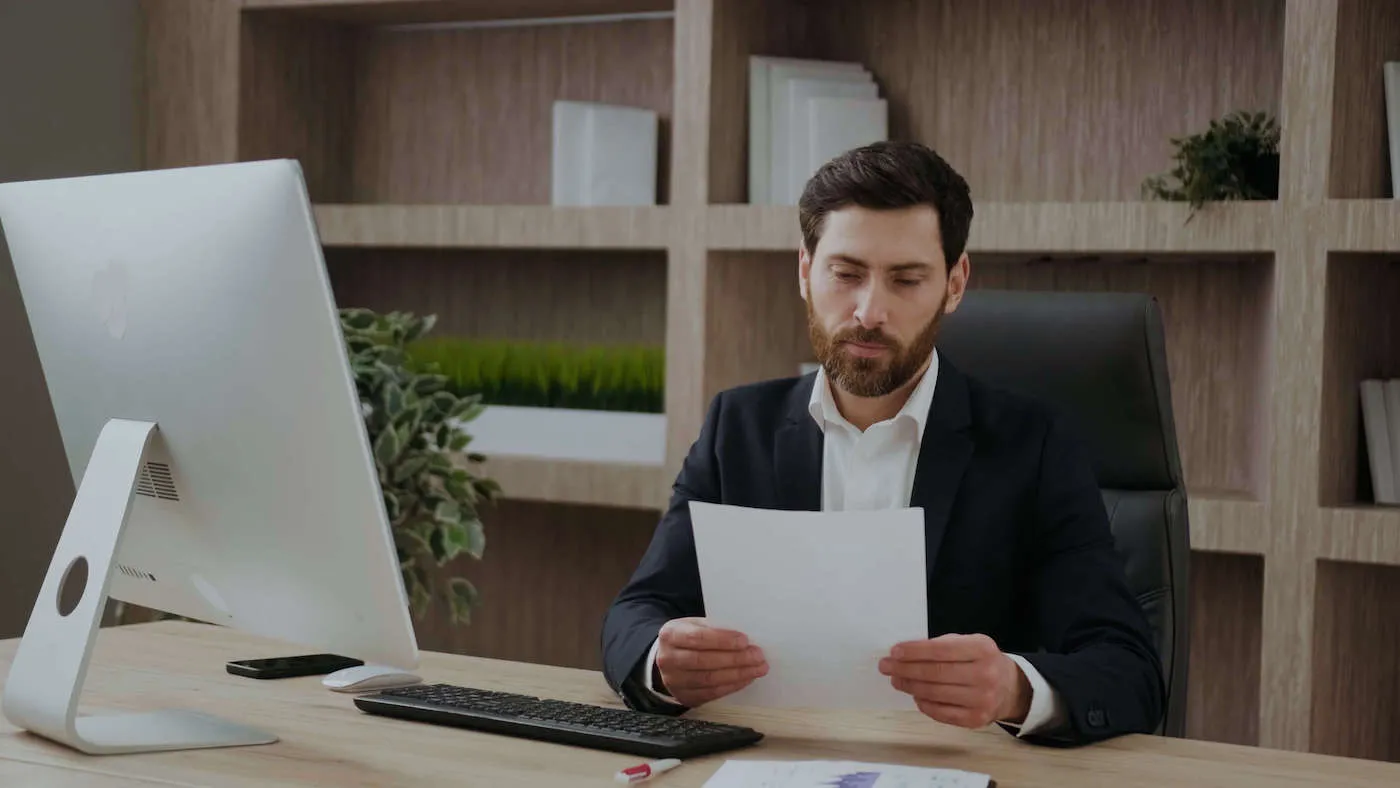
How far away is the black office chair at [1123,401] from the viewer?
191 centimetres

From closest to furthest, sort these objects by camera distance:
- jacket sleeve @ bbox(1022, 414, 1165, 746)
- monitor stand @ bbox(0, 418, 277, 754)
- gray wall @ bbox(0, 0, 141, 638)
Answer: monitor stand @ bbox(0, 418, 277, 754), jacket sleeve @ bbox(1022, 414, 1165, 746), gray wall @ bbox(0, 0, 141, 638)

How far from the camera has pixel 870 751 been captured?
4.55 feet

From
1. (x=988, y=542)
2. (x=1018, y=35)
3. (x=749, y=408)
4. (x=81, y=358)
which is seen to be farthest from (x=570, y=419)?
(x=81, y=358)

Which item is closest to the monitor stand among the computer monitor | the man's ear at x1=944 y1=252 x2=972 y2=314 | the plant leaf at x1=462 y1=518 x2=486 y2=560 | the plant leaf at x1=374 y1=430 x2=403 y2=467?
the computer monitor

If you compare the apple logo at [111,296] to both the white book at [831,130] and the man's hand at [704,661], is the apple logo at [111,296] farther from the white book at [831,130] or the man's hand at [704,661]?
the white book at [831,130]

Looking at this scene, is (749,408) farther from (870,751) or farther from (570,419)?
(570,419)

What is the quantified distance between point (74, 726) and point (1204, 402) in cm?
229

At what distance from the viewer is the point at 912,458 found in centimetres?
180

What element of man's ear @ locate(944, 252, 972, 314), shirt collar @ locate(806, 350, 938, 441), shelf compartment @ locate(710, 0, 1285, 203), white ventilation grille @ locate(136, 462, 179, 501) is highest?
shelf compartment @ locate(710, 0, 1285, 203)

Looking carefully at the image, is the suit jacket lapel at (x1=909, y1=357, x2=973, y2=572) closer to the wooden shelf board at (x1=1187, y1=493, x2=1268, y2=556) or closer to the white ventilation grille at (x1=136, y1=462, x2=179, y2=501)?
the white ventilation grille at (x1=136, y1=462, x2=179, y2=501)

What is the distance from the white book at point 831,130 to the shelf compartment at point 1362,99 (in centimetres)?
83

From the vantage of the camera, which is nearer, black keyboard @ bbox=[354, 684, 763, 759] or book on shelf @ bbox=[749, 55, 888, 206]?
black keyboard @ bbox=[354, 684, 763, 759]

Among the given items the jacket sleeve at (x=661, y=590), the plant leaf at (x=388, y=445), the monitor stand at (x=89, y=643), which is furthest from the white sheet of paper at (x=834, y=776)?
the plant leaf at (x=388, y=445)

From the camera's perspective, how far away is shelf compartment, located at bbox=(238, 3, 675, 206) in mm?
3547
